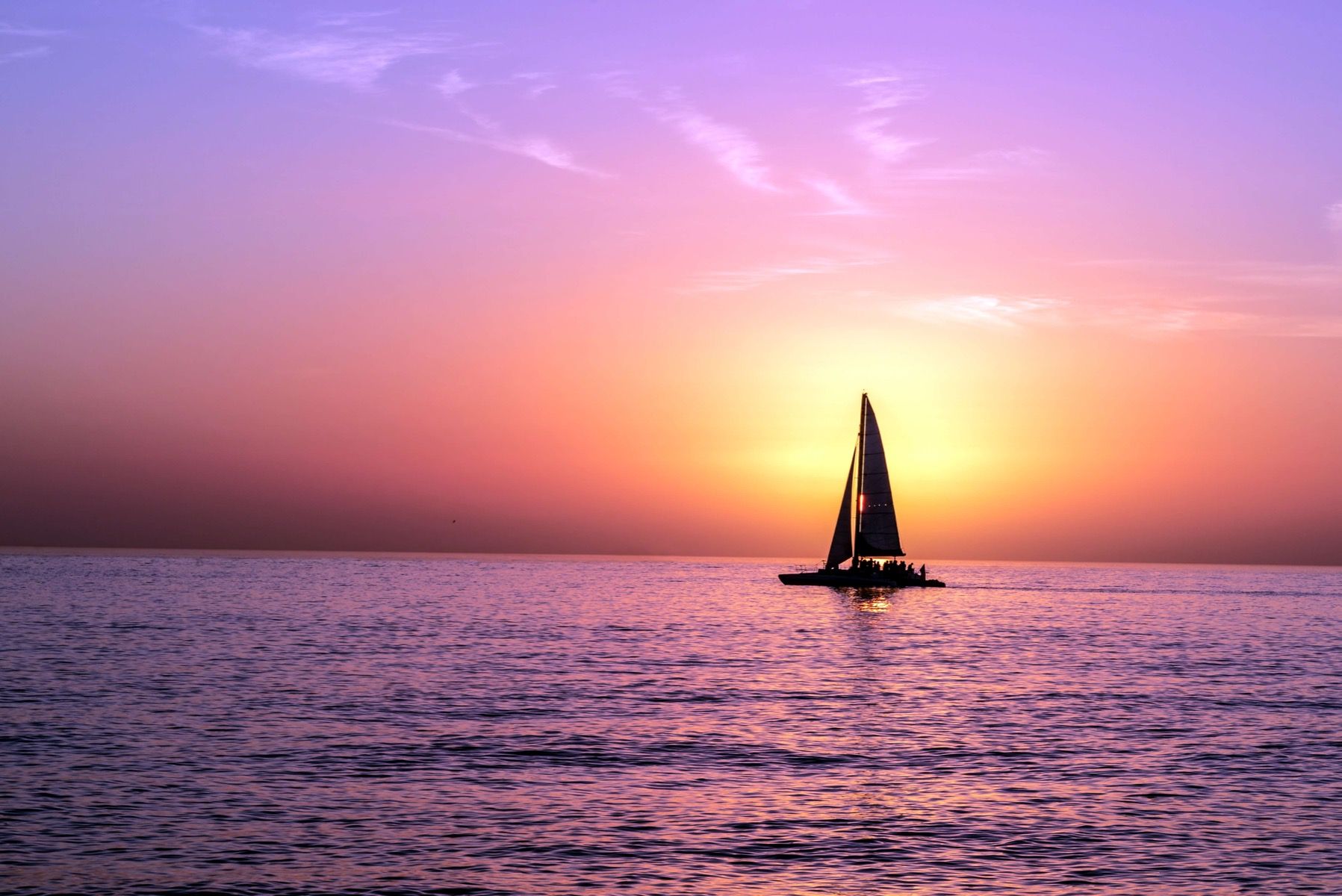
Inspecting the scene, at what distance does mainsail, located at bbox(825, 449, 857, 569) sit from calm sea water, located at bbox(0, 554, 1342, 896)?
66760 mm

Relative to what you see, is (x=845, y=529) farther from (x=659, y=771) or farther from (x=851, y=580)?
(x=659, y=771)

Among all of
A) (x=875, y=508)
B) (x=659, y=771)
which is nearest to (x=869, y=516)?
(x=875, y=508)

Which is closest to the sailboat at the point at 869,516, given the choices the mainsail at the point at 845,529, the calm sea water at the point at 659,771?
the mainsail at the point at 845,529

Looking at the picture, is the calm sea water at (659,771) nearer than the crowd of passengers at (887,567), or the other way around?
the calm sea water at (659,771)

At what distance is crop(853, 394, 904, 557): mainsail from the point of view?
146250 mm

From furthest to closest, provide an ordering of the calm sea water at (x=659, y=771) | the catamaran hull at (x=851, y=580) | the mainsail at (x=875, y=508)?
the mainsail at (x=875, y=508)
the catamaran hull at (x=851, y=580)
the calm sea water at (x=659, y=771)

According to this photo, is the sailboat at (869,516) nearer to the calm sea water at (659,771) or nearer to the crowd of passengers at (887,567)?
the crowd of passengers at (887,567)

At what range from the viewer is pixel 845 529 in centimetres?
14875

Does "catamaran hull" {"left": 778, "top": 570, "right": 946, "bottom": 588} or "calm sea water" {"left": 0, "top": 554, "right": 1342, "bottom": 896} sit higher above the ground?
"catamaran hull" {"left": 778, "top": 570, "right": 946, "bottom": 588}

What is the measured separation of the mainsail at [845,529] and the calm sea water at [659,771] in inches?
2628

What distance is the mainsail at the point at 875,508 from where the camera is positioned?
146250 millimetres

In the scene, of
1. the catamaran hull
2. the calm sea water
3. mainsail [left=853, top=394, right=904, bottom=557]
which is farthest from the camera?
mainsail [left=853, top=394, right=904, bottom=557]

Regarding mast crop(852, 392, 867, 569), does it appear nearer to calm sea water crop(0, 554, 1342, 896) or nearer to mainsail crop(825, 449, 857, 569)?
mainsail crop(825, 449, 857, 569)

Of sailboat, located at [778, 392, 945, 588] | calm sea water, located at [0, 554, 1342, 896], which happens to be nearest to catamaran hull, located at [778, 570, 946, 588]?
sailboat, located at [778, 392, 945, 588]
